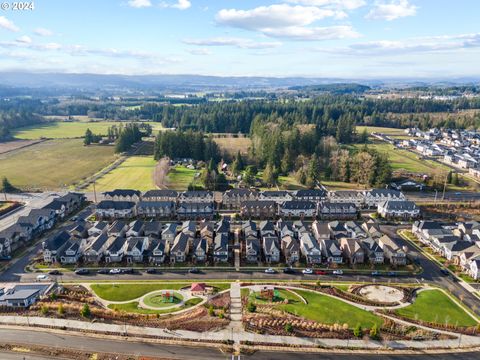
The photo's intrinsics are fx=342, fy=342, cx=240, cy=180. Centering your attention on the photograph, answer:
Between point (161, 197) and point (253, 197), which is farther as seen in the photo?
point (161, 197)

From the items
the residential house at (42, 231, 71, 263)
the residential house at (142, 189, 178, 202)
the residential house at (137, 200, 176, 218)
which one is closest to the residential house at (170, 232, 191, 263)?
the residential house at (137, 200, 176, 218)

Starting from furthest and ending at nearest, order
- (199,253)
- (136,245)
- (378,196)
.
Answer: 1. (378,196)
2. (136,245)
3. (199,253)

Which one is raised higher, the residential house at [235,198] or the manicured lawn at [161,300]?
the residential house at [235,198]

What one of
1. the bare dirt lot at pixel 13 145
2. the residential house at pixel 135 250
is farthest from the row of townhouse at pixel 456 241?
the bare dirt lot at pixel 13 145

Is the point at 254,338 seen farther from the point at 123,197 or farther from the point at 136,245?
the point at 123,197

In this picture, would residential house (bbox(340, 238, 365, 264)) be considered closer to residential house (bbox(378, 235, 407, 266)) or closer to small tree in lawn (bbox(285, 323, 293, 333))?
residential house (bbox(378, 235, 407, 266))

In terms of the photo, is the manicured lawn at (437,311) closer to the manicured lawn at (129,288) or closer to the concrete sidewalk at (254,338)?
the concrete sidewalk at (254,338)

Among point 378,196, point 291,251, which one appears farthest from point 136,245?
point 378,196

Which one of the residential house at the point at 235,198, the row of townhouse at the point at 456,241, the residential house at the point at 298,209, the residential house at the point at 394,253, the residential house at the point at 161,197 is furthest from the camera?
the residential house at the point at 235,198
